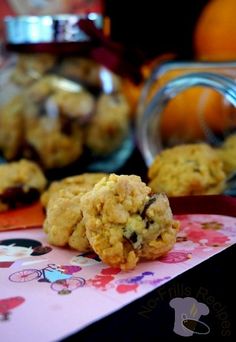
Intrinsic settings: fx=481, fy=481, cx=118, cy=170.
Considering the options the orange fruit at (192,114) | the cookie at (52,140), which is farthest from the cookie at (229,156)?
the cookie at (52,140)

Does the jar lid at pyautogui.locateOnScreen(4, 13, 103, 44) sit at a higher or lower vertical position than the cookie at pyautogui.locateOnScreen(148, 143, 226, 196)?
higher

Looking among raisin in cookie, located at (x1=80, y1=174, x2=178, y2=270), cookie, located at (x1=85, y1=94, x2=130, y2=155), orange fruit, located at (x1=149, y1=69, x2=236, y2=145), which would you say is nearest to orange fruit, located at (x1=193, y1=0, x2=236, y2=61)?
orange fruit, located at (x1=149, y1=69, x2=236, y2=145)

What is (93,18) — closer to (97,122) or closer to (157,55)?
(97,122)

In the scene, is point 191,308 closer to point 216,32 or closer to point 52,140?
point 52,140

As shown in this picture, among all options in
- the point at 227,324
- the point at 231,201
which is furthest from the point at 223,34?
the point at 227,324

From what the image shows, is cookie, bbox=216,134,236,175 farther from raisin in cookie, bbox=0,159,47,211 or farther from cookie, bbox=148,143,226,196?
raisin in cookie, bbox=0,159,47,211

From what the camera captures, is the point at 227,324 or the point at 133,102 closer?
the point at 227,324

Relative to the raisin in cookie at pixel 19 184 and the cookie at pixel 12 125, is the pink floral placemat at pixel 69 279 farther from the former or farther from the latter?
the cookie at pixel 12 125
